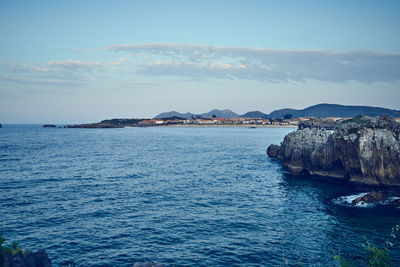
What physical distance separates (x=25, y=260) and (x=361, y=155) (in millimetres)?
51093

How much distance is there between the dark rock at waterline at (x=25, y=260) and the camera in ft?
51.1

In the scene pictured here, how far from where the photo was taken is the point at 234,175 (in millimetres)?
57344

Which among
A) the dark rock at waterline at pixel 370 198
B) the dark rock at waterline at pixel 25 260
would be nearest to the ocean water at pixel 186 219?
the dark rock at waterline at pixel 370 198

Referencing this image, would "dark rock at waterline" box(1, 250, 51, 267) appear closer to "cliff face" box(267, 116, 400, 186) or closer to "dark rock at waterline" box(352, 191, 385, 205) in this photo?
"dark rock at waterline" box(352, 191, 385, 205)

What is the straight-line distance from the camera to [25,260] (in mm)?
16562

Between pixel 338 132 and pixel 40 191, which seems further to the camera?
pixel 338 132

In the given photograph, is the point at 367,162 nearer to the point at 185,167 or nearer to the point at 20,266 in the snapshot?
the point at 185,167

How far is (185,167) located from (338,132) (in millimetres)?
35364

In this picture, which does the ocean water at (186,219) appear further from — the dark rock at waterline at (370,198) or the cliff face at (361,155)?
the cliff face at (361,155)

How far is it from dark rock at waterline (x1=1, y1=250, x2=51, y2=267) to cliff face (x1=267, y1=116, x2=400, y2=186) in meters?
49.9

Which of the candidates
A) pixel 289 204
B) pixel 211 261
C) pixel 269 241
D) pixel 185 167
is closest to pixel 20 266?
pixel 211 261

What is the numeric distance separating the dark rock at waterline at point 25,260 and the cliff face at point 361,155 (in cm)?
4992

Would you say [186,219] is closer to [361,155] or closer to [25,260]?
[25,260]

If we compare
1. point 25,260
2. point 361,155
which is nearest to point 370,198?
point 361,155
